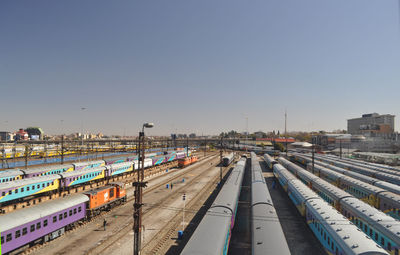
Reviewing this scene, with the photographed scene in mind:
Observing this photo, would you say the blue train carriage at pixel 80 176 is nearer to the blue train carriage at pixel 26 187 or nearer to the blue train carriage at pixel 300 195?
the blue train carriage at pixel 26 187

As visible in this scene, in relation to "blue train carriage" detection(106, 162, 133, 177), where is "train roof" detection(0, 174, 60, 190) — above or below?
above

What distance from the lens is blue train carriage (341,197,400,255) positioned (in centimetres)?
1452

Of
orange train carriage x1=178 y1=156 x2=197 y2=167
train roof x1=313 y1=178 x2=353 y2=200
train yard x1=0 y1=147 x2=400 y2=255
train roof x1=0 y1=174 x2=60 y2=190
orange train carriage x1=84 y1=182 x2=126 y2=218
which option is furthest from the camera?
orange train carriage x1=178 y1=156 x2=197 y2=167

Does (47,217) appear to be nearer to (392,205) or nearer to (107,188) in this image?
(107,188)

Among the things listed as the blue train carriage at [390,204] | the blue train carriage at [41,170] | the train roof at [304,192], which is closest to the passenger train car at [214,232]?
the train roof at [304,192]

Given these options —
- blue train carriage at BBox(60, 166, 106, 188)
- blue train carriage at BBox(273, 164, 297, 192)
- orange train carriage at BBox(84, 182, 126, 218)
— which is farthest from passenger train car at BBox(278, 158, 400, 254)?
blue train carriage at BBox(60, 166, 106, 188)

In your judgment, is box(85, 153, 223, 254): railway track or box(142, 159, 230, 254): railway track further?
box(142, 159, 230, 254): railway track

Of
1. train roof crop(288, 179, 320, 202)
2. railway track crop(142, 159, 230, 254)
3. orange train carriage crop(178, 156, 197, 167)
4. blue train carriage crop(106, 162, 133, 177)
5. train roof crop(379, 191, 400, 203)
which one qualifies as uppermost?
train roof crop(379, 191, 400, 203)

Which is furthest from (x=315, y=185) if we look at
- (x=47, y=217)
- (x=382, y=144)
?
(x=382, y=144)

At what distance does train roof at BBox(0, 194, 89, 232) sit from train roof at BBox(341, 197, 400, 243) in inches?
1016

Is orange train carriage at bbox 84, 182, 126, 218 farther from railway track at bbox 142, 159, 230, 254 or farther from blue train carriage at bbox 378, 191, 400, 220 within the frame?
blue train carriage at bbox 378, 191, 400, 220

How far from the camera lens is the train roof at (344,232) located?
12359 millimetres

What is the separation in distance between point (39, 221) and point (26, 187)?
1481cm

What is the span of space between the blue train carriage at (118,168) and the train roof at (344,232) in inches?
1508
